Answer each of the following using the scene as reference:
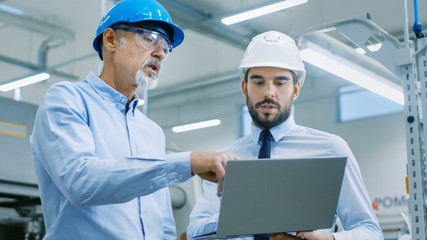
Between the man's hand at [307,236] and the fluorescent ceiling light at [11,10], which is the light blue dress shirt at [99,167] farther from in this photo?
the fluorescent ceiling light at [11,10]

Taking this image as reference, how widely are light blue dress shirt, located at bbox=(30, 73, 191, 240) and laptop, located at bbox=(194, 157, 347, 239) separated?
137mm

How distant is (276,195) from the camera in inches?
51.9

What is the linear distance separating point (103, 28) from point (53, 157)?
594 millimetres

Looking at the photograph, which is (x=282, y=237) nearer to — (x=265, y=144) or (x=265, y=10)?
(x=265, y=144)

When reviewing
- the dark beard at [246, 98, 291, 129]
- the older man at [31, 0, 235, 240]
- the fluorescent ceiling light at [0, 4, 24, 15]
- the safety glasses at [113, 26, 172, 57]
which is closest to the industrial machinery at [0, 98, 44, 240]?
the older man at [31, 0, 235, 240]

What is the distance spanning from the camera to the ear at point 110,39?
5.65 ft

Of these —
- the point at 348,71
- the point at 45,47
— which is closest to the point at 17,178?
the point at 348,71

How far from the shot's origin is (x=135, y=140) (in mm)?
1657

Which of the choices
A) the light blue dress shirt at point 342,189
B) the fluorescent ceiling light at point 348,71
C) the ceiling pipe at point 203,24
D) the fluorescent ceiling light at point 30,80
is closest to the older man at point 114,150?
the light blue dress shirt at point 342,189

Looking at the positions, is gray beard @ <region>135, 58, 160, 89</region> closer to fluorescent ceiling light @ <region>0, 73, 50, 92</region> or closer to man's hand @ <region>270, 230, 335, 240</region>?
man's hand @ <region>270, 230, 335, 240</region>

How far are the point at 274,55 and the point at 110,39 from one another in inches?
25.5

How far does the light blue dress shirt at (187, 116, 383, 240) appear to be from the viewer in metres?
1.77

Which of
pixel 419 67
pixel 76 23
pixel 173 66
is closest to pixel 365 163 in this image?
pixel 173 66

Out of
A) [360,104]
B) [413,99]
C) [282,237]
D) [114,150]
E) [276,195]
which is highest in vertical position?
[360,104]
